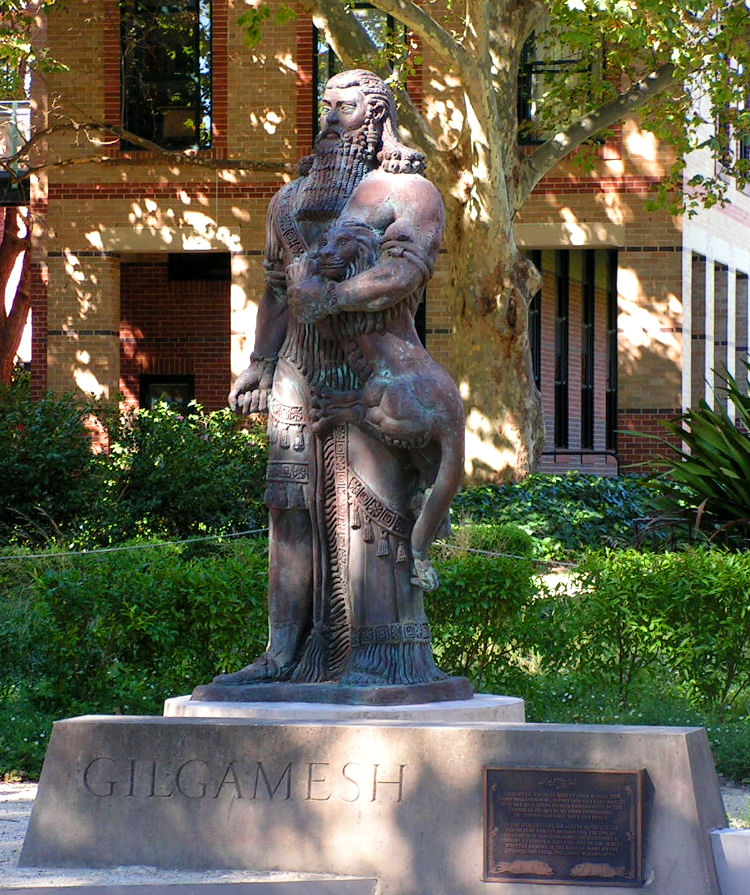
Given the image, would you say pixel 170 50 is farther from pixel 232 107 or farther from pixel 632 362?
pixel 632 362

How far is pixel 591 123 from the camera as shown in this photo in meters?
18.4

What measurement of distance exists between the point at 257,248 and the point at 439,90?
3.49 meters

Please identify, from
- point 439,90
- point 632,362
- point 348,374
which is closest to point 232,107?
point 439,90

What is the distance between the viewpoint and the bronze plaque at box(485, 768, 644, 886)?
19.1ft

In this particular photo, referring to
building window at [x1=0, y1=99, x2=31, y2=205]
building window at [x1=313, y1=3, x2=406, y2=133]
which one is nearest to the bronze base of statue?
building window at [x1=313, y1=3, x2=406, y2=133]

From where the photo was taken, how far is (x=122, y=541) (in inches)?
599

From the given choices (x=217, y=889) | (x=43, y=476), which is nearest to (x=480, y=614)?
(x=217, y=889)

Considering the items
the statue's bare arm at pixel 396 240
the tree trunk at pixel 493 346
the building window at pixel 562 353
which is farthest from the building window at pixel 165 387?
the statue's bare arm at pixel 396 240

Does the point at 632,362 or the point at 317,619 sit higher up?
the point at 632,362

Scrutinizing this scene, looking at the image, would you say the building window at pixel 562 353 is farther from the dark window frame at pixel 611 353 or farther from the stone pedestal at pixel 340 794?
the stone pedestal at pixel 340 794

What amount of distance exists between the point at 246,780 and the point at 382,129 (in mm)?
2943

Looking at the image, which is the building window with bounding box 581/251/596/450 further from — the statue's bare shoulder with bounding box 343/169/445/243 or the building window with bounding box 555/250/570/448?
the statue's bare shoulder with bounding box 343/169/445/243

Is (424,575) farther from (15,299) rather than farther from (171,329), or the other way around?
(15,299)

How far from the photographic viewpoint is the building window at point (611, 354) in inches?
1024
